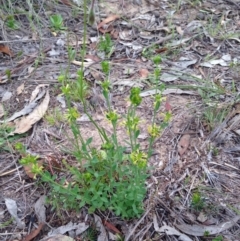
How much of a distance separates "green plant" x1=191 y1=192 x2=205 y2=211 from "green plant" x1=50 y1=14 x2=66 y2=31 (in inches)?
58.8

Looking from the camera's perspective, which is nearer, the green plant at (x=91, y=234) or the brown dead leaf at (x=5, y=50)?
the green plant at (x=91, y=234)

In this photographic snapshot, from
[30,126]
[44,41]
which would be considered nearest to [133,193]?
[30,126]

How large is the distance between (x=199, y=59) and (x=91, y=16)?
3.88 feet

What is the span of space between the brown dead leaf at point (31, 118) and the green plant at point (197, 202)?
88cm

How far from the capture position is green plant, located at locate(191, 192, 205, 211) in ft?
6.40

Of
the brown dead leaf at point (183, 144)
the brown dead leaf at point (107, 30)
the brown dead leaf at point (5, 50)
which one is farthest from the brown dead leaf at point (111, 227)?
the brown dead leaf at point (107, 30)

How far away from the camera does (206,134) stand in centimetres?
231

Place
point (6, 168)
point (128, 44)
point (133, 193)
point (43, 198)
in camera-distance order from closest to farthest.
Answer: point (133, 193), point (43, 198), point (6, 168), point (128, 44)

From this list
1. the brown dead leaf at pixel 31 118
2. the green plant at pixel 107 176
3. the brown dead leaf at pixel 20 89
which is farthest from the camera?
the brown dead leaf at pixel 20 89

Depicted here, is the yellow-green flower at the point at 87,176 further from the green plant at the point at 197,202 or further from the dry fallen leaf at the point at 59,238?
the green plant at the point at 197,202

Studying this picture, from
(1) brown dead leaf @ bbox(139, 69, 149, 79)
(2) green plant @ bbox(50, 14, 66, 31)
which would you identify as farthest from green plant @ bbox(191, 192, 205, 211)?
(2) green plant @ bbox(50, 14, 66, 31)

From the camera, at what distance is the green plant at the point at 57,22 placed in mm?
2996

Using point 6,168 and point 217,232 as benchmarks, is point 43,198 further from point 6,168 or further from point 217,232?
point 217,232

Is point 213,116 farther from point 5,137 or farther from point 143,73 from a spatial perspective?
point 5,137
